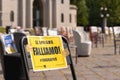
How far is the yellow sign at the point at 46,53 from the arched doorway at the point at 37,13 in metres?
55.6

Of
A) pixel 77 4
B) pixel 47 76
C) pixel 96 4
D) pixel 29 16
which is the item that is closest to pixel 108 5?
pixel 96 4

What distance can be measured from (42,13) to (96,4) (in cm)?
1524

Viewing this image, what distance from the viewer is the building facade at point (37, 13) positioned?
176 ft

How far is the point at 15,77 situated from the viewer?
23.1 feet

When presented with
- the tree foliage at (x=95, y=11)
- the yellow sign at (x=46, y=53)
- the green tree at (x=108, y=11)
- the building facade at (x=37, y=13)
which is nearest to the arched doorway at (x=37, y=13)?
the building facade at (x=37, y=13)

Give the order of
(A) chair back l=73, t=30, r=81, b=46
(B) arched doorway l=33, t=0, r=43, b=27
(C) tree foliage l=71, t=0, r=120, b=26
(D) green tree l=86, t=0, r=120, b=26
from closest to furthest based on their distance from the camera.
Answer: (A) chair back l=73, t=30, r=81, b=46, (B) arched doorway l=33, t=0, r=43, b=27, (D) green tree l=86, t=0, r=120, b=26, (C) tree foliage l=71, t=0, r=120, b=26

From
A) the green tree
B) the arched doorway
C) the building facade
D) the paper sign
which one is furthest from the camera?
the green tree

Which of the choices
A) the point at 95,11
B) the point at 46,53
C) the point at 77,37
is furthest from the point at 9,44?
the point at 95,11

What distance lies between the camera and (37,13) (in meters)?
61.7

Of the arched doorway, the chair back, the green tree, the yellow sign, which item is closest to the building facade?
the arched doorway

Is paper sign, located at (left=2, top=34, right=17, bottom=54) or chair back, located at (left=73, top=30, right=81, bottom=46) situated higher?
paper sign, located at (left=2, top=34, right=17, bottom=54)

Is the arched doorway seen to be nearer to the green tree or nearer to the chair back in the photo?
the green tree

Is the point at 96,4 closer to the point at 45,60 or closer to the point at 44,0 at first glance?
the point at 44,0

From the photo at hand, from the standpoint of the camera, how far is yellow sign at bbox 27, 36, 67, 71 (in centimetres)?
581
